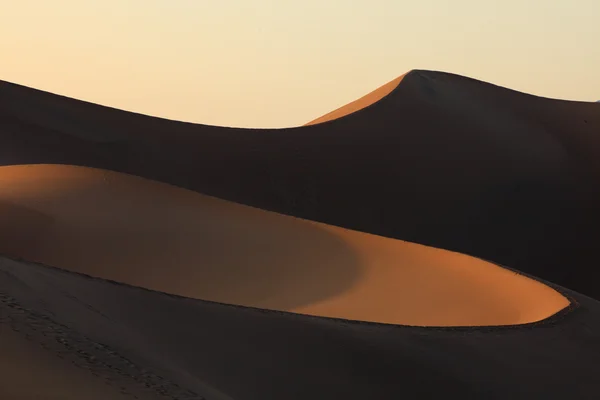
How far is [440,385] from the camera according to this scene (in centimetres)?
720

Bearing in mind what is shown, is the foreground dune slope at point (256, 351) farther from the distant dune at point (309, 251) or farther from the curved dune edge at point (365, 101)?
the curved dune edge at point (365, 101)

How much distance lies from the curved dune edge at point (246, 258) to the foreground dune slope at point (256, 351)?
1.43 m

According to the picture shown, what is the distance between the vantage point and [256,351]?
266 inches

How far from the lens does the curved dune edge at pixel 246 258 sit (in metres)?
10.5

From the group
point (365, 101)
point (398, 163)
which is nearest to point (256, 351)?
point (398, 163)

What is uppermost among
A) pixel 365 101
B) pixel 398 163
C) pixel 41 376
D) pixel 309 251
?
pixel 365 101

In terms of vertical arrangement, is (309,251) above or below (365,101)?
below

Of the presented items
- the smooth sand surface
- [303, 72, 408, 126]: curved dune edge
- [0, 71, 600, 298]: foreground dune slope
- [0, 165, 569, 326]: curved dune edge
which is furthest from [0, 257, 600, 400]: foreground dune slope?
[303, 72, 408, 126]: curved dune edge

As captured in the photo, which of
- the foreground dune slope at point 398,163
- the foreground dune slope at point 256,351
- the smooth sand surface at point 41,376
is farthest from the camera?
the foreground dune slope at point 398,163

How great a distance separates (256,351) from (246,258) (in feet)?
18.2

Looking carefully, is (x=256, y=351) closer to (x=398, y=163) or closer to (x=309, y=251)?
(x=309, y=251)

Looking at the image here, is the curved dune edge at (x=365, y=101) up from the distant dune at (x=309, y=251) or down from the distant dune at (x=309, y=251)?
up

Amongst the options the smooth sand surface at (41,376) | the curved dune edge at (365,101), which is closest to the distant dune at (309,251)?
the smooth sand surface at (41,376)

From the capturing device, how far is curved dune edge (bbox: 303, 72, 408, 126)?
89.7 feet
